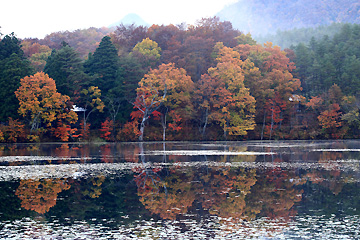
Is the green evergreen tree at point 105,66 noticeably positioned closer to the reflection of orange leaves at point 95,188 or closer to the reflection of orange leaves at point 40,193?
the reflection of orange leaves at point 95,188

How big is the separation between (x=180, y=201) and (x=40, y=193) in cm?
680

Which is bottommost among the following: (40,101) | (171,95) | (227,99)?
(40,101)

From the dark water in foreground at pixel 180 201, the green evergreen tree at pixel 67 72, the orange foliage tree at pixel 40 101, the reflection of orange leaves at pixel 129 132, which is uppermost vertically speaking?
the green evergreen tree at pixel 67 72

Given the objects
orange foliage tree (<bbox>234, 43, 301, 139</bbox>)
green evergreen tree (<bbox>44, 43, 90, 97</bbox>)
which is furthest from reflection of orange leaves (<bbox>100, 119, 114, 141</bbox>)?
orange foliage tree (<bbox>234, 43, 301, 139</bbox>)

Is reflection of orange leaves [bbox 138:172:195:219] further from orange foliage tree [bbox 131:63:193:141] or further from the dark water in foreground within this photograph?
orange foliage tree [bbox 131:63:193:141]

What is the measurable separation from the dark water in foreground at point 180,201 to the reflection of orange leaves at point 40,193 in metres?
0.04

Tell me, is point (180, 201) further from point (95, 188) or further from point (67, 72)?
point (67, 72)

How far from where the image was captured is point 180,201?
61.8 ft

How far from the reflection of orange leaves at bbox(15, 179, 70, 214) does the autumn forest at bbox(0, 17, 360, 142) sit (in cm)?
3538

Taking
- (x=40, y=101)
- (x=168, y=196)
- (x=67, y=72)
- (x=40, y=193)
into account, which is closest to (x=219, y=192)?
(x=168, y=196)

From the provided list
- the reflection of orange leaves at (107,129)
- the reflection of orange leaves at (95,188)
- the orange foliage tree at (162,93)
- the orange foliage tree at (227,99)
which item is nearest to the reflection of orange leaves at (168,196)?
the reflection of orange leaves at (95,188)

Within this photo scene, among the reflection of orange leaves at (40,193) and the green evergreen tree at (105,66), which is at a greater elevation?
the green evergreen tree at (105,66)

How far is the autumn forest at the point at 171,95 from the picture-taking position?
5984 centimetres

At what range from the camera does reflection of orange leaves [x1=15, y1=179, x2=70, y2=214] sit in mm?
18109
